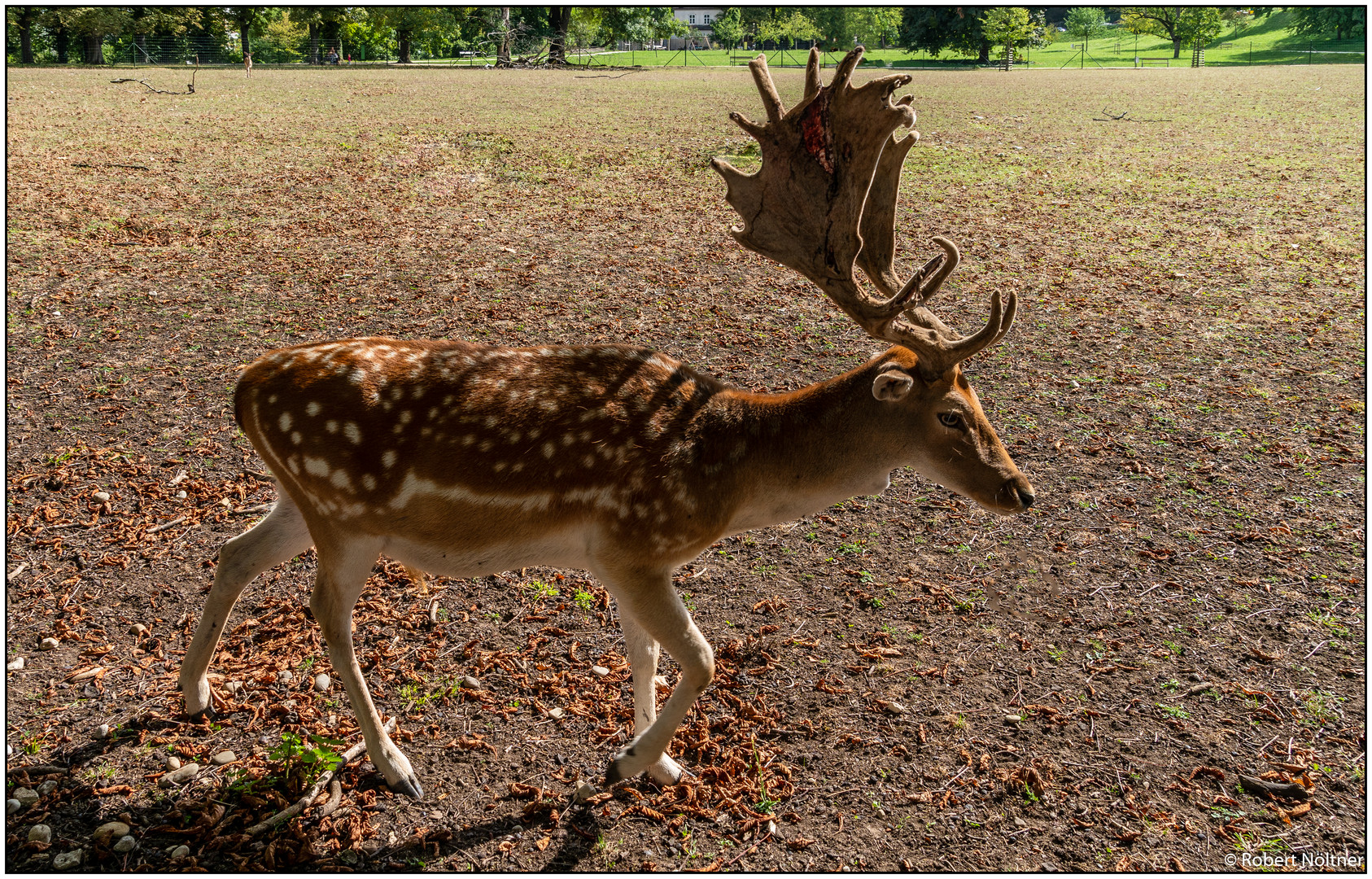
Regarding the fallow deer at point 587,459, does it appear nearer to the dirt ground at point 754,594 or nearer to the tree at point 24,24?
the dirt ground at point 754,594

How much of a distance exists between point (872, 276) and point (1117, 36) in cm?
10709

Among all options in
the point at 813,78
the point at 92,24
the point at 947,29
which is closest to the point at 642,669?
the point at 813,78

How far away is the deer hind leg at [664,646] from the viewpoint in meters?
4.00

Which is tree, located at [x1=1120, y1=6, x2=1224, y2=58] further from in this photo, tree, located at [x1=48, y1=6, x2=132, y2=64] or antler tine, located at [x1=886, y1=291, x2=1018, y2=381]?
antler tine, located at [x1=886, y1=291, x2=1018, y2=381]

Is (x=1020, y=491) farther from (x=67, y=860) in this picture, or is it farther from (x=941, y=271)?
(x=67, y=860)

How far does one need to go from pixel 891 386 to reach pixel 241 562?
313 centimetres

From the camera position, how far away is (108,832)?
3.89 meters

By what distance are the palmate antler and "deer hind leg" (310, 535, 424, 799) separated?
2.47 meters

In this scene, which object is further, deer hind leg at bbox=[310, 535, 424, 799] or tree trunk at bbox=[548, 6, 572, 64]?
tree trunk at bbox=[548, 6, 572, 64]

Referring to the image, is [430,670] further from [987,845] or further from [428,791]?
[987,845]

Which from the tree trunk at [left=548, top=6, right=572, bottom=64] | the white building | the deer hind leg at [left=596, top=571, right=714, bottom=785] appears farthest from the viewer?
the white building

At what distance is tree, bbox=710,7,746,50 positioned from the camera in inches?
3113

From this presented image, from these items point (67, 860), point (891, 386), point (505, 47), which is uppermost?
point (505, 47)

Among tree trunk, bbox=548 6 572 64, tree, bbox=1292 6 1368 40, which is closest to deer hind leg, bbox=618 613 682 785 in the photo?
tree trunk, bbox=548 6 572 64
